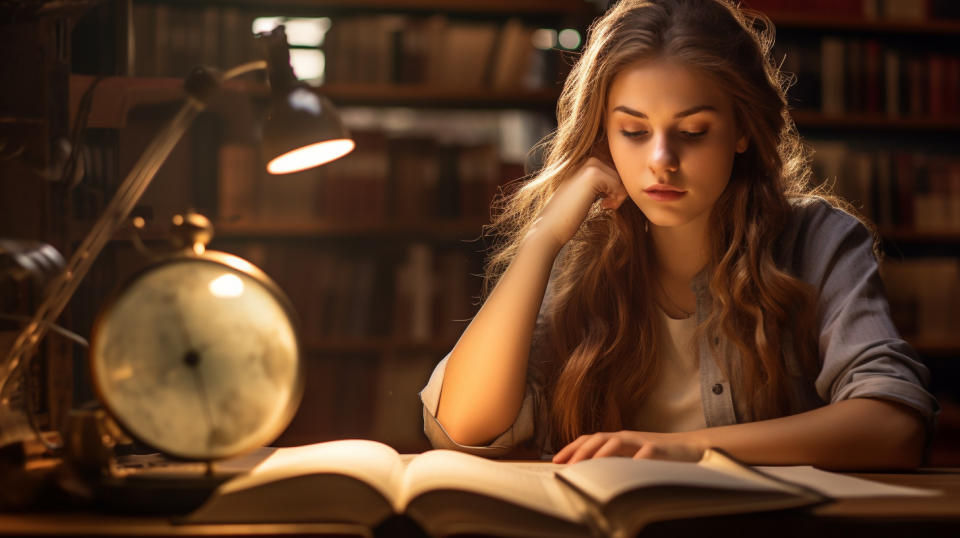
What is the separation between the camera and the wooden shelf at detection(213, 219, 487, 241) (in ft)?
7.79

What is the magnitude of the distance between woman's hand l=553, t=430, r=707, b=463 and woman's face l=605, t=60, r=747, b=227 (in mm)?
413

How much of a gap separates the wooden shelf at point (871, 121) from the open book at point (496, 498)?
224cm

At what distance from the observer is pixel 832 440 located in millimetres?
937

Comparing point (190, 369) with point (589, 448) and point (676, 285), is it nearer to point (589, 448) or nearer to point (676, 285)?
point (589, 448)

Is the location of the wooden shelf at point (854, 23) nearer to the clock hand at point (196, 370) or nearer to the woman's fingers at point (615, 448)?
the woman's fingers at point (615, 448)

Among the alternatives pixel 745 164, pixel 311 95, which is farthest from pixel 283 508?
pixel 745 164

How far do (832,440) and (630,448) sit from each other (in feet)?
0.83

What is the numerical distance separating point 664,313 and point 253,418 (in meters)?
0.84

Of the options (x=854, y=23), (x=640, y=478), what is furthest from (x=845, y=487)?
(x=854, y=23)

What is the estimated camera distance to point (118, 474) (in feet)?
2.28

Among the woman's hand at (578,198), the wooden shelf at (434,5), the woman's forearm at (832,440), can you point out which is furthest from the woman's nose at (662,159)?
the wooden shelf at (434,5)

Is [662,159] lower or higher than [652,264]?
higher

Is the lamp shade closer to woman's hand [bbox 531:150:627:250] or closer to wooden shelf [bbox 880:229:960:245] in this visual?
woman's hand [bbox 531:150:627:250]

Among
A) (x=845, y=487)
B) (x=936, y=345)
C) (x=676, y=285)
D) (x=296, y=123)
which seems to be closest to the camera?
(x=845, y=487)
